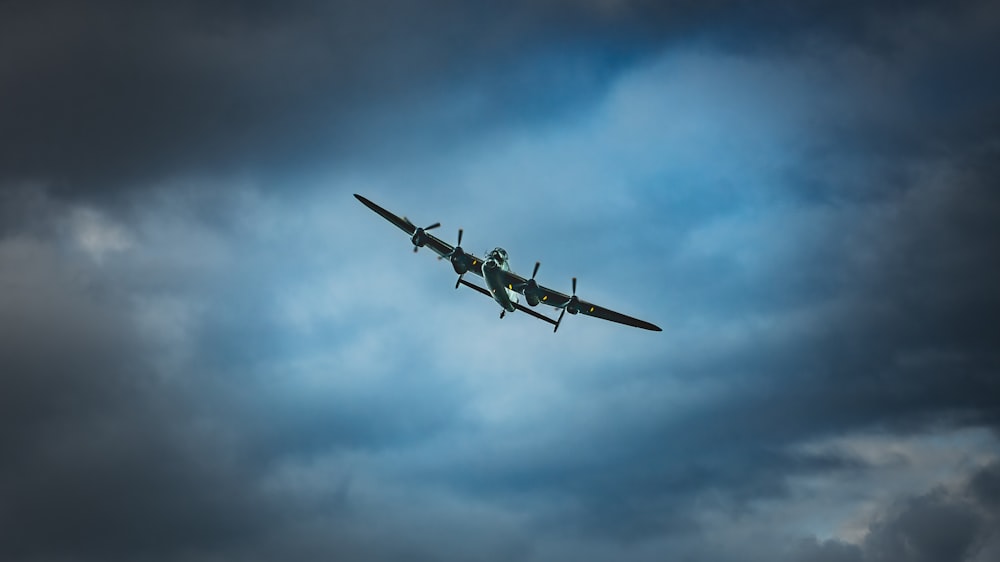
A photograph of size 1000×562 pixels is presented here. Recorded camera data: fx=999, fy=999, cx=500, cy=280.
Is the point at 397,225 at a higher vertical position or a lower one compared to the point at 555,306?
higher

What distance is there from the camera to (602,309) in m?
149

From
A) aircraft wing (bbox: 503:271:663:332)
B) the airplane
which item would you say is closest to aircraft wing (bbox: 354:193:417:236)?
the airplane

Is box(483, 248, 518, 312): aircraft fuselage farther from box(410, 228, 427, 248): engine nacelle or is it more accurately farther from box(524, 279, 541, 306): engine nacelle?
box(410, 228, 427, 248): engine nacelle

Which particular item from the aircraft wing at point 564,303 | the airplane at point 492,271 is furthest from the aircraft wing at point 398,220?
the aircraft wing at point 564,303

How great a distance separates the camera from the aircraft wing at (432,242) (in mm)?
138875

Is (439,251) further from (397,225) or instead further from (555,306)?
(555,306)

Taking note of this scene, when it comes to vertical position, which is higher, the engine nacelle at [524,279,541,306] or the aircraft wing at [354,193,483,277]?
the aircraft wing at [354,193,483,277]

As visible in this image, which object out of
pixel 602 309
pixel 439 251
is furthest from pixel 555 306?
pixel 439 251

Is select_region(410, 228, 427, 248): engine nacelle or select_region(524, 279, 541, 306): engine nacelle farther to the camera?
select_region(524, 279, 541, 306): engine nacelle

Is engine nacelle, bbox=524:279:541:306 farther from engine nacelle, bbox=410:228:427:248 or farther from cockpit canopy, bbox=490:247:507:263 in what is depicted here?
engine nacelle, bbox=410:228:427:248

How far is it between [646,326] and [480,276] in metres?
28.7

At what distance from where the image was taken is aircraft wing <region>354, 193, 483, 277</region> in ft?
456

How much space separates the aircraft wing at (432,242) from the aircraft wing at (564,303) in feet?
15.4

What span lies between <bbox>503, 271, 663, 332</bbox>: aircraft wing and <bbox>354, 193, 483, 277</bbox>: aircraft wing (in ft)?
15.4
